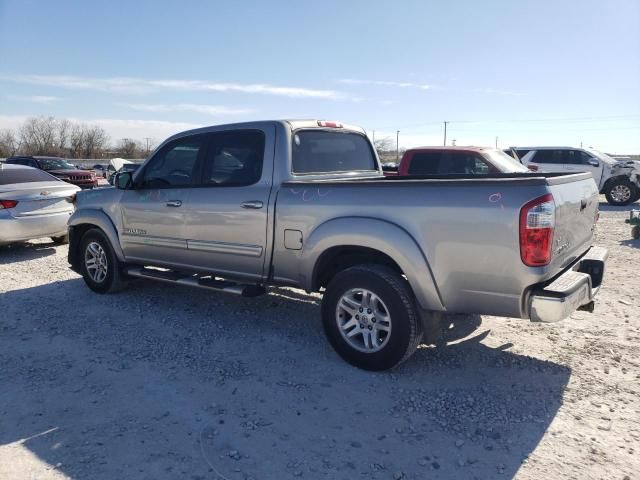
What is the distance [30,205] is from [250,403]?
6.74 metres

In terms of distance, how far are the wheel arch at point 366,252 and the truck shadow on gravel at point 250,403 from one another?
700 mm

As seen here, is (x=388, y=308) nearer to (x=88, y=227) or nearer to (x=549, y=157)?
(x=88, y=227)

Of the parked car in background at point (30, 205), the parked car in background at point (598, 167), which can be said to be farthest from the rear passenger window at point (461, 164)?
the parked car in background at point (30, 205)

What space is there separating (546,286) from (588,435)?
0.94 meters

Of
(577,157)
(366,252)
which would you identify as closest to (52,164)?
(577,157)

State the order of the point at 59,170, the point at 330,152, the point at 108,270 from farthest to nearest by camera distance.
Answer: the point at 59,170 → the point at 108,270 → the point at 330,152

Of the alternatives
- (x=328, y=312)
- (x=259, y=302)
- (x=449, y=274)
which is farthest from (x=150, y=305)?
(x=449, y=274)

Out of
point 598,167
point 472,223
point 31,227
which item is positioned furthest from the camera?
point 598,167

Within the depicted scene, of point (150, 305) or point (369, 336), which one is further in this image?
point (150, 305)

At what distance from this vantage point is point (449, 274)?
3588mm

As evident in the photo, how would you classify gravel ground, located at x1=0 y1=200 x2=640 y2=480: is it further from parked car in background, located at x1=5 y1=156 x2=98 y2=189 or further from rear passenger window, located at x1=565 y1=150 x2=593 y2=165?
parked car in background, located at x1=5 y1=156 x2=98 y2=189

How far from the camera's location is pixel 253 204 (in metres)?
4.60

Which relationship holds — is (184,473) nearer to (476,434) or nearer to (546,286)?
(476,434)

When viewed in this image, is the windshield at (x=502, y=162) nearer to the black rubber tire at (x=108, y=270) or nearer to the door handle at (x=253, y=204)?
the door handle at (x=253, y=204)
